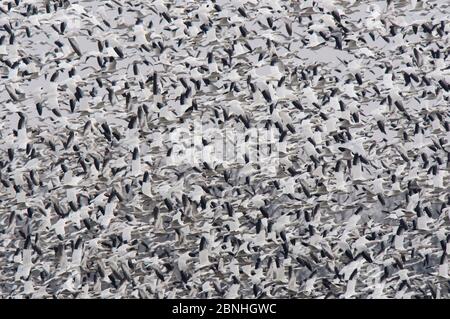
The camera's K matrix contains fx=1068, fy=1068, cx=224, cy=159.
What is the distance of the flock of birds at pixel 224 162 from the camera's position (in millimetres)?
13766

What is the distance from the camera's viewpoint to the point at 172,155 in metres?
Result: 14.2

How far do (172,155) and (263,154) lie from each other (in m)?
1.21

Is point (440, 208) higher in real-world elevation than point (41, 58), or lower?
lower

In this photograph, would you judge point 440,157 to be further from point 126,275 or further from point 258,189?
point 126,275

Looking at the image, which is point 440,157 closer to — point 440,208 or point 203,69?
point 440,208

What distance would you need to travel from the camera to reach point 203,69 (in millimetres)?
14367

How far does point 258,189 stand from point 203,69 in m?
1.77

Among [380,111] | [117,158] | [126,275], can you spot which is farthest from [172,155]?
[380,111]

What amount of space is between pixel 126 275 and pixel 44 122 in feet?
7.79

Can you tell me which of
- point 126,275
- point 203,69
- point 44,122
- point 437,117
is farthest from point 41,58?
point 437,117

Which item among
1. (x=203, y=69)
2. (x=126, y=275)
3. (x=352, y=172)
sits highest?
(x=203, y=69)

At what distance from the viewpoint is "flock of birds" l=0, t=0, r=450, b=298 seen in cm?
1377

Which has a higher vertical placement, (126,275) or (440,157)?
(440,157)

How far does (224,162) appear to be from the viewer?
14.2 meters
